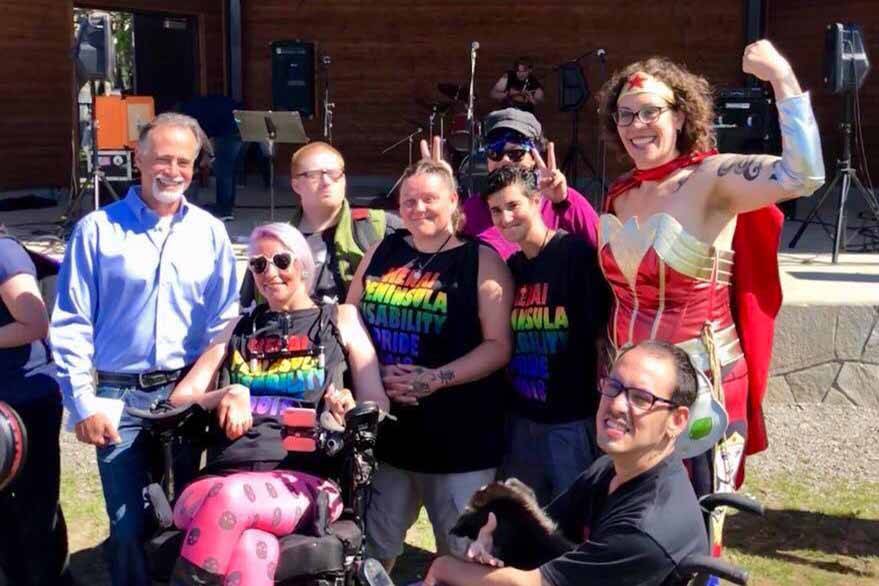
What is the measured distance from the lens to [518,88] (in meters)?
12.1

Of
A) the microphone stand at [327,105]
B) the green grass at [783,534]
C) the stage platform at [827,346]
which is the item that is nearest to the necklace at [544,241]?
the green grass at [783,534]

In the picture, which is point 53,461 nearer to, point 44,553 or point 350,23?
point 44,553

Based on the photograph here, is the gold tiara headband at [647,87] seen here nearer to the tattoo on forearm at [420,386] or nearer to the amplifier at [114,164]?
the tattoo on forearm at [420,386]

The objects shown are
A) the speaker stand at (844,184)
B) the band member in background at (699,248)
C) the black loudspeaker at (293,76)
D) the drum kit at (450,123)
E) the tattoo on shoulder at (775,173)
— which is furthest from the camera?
the black loudspeaker at (293,76)

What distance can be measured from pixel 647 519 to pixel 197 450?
1582 mm

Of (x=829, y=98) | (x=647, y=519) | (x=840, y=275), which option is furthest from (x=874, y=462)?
(x=829, y=98)

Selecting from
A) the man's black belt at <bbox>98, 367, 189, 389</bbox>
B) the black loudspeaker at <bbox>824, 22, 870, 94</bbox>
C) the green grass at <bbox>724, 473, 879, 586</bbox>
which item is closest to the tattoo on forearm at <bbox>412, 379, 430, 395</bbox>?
the man's black belt at <bbox>98, 367, 189, 389</bbox>

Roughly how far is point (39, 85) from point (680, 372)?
12165mm

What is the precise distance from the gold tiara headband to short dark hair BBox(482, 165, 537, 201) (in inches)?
18.0

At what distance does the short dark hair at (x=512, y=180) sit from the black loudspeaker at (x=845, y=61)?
17.2ft

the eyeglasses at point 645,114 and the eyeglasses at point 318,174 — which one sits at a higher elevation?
the eyeglasses at point 645,114

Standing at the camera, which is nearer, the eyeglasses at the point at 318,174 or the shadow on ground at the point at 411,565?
the eyeglasses at the point at 318,174

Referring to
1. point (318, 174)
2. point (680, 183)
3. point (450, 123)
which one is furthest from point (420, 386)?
point (450, 123)

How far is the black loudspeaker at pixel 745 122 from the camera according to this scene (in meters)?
10.2
